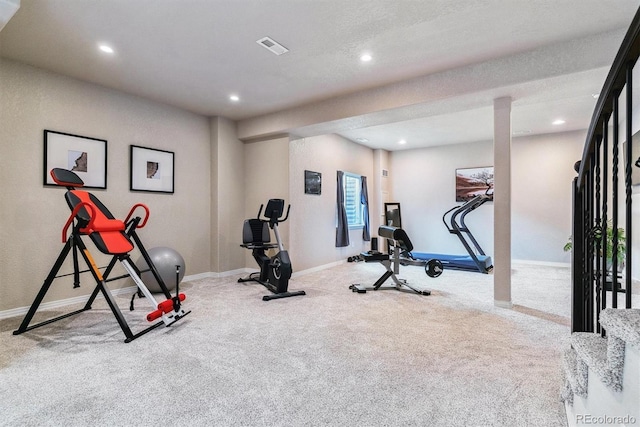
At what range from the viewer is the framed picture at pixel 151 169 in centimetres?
438

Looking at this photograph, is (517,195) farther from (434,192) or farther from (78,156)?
(78,156)

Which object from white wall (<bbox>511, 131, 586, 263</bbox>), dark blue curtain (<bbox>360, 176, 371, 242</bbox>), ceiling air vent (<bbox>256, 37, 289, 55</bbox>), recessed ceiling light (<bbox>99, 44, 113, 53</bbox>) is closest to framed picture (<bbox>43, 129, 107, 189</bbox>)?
recessed ceiling light (<bbox>99, 44, 113, 53</bbox>)

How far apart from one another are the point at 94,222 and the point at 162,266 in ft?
4.35

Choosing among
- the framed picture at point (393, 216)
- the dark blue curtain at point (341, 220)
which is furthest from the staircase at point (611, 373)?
the framed picture at point (393, 216)

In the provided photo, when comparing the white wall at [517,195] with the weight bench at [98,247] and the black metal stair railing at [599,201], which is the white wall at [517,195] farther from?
the weight bench at [98,247]

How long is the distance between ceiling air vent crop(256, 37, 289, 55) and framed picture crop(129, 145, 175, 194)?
2.49 m

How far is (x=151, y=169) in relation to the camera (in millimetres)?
4566

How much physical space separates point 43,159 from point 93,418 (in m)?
3.13

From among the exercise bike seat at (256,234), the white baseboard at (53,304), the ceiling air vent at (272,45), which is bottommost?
the white baseboard at (53,304)

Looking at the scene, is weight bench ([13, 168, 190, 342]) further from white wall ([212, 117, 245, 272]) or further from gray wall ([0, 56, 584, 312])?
white wall ([212, 117, 245, 272])

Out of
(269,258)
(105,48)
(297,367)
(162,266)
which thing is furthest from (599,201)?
(162,266)

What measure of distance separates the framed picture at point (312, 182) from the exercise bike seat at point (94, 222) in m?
3.14

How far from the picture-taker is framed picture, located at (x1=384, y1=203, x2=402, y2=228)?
7.72 meters

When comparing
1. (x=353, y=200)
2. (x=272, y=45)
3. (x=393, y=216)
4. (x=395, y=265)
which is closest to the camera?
(x=272, y=45)
